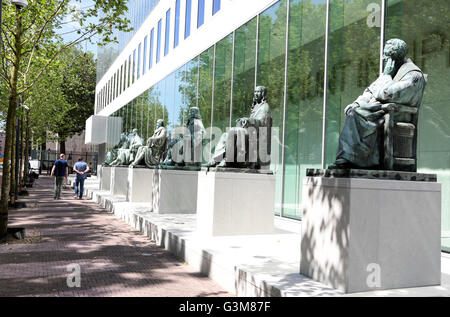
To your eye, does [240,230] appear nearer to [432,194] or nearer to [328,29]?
[432,194]

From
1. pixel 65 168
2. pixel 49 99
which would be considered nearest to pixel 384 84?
pixel 65 168

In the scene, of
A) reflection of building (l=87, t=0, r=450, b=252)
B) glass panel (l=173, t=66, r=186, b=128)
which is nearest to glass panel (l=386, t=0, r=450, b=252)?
reflection of building (l=87, t=0, r=450, b=252)

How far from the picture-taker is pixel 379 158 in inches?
203

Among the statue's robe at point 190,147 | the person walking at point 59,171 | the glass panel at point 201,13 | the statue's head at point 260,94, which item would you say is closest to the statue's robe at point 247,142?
the statue's head at point 260,94

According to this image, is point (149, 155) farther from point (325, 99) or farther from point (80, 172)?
point (325, 99)

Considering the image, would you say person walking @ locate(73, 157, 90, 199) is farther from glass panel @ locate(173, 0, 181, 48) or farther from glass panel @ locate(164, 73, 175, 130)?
glass panel @ locate(173, 0, 181, 48)

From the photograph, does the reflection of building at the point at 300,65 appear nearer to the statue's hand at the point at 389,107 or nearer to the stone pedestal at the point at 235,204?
the stone pedestal at the point at 235,204

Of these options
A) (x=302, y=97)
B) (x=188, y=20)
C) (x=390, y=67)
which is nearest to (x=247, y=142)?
(x=302, y=97)

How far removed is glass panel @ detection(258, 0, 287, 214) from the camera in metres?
12.0

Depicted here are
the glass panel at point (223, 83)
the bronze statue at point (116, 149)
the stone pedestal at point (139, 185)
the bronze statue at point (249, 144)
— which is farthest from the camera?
the bronze statue at point (116, 149)

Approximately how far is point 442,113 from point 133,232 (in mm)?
7611

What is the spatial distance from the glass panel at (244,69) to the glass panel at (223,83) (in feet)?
1.66

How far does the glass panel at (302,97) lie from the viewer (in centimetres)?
1052

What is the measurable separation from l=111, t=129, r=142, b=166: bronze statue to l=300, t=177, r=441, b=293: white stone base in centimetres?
1447
